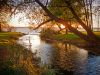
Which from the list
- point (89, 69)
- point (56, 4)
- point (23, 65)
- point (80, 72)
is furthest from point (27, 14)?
point (89, 69)

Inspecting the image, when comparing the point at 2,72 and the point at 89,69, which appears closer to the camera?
the point at 2,72

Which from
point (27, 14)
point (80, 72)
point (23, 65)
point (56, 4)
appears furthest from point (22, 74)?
point (80, 72)

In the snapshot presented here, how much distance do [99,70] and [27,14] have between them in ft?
32.6

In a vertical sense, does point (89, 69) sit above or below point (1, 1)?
below

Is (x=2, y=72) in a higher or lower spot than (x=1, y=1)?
lower

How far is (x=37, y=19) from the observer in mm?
16906

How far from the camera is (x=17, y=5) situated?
14438 millimetres

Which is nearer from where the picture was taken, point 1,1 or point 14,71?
point 1,1

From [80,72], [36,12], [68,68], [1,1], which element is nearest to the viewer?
[1,1]

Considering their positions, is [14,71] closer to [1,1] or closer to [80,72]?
[1,1]

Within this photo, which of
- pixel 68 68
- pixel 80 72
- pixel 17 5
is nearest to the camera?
pixel 17 5

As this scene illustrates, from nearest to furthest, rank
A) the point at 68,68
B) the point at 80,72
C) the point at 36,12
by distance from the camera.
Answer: the point at 36,12 → the point at 80,72 → the point at 68,68

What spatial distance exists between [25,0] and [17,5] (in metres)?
0.47

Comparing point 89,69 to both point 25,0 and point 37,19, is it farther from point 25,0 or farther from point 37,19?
point 25,0
